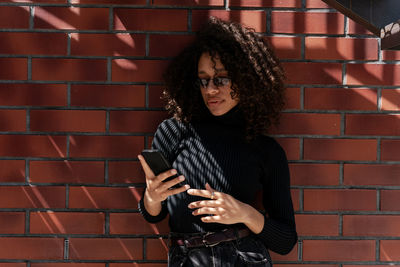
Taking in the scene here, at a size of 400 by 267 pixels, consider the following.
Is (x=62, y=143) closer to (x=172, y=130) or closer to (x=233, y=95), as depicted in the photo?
(x=172, y=130)

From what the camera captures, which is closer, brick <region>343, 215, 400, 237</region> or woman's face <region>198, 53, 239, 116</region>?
woman's face <region>198, 53, 239, 116</region>

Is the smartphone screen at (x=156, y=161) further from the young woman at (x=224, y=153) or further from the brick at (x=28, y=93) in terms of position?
the brick at (x=28, y=93)

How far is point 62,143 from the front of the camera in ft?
6.86

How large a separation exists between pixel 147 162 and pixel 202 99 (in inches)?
21.0

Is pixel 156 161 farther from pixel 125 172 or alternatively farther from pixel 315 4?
pixel 315 4

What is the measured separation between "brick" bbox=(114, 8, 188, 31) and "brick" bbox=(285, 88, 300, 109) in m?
0.63

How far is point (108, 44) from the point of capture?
6.82 feet

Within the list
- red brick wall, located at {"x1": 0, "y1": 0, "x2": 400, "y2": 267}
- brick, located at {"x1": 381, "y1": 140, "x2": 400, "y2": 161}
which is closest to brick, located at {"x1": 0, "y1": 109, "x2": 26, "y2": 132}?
red brick wall, located at {"x1": 0, "y1": 0, "x2": 400, "y2": 267}

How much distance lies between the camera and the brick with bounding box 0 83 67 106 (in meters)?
2.07

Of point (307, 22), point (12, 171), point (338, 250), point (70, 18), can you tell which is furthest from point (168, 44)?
point (338, 250)

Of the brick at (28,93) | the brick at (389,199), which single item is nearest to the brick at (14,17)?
the brick at (28,93)

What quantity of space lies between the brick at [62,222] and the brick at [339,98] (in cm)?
125

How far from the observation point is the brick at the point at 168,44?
2.08 m

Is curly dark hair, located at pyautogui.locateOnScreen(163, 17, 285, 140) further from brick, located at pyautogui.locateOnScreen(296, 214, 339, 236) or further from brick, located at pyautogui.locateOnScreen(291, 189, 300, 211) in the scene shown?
brick, located at pyautogui.locateOnScreen(296, 214, 339, 236)
